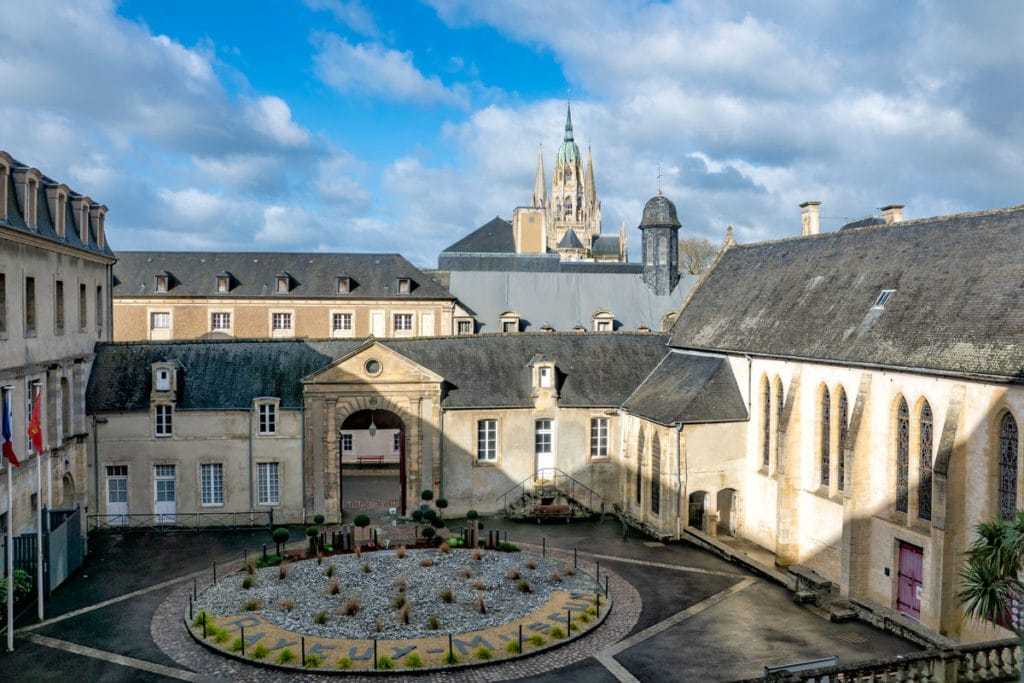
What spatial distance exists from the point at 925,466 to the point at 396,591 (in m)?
17.2

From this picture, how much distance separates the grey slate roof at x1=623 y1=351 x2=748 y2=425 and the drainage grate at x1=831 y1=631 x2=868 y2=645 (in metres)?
11.3

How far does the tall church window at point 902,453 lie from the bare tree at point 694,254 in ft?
212

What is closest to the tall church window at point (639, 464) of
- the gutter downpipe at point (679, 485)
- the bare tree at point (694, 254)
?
the gutter downpipe at point (679, 485)

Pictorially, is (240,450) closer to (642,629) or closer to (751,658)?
(642,629)

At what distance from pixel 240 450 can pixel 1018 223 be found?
31.4 metres

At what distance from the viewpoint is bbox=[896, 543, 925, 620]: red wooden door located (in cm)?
2411

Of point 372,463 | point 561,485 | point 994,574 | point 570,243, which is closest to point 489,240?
point 570,243

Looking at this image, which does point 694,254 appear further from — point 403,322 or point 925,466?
point 925,466

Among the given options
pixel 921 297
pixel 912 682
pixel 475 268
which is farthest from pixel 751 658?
pixel 475 268

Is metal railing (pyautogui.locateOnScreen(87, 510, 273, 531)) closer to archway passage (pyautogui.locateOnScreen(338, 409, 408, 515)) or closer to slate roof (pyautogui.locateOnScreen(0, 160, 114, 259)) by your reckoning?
archway passage (pyautogui.locateOnScreen(338, 409, 408, 515))

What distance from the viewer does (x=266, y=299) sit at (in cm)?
6028

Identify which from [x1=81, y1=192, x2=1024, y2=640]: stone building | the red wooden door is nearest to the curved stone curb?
[x1=81, y1=192, x2=1024, y2=640]: stone building

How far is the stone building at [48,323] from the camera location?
27338mm

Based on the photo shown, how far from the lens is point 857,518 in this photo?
26234 mm
